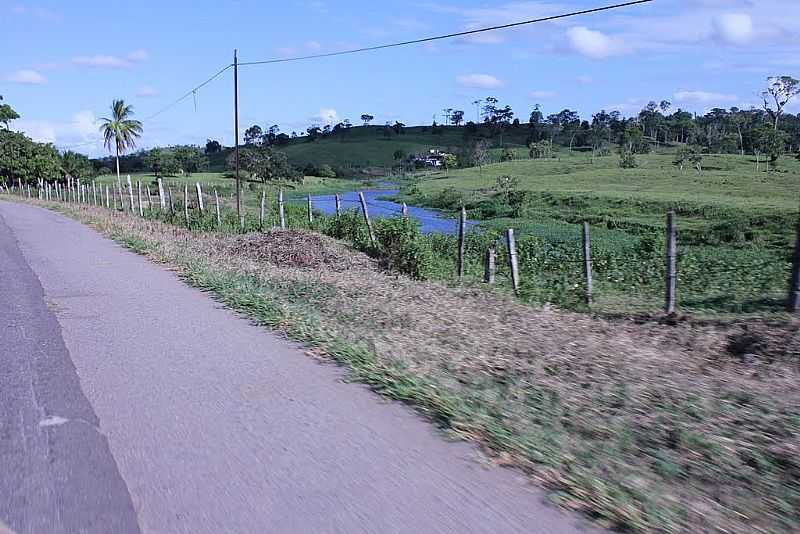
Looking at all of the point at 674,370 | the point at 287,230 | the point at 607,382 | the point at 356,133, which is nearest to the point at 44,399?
the point at 607,382

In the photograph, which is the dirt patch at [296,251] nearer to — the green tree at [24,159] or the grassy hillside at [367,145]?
the green tree at [24,159]

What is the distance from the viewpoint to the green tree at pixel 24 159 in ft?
198

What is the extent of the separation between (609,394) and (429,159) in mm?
122022

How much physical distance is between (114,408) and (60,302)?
527 cm

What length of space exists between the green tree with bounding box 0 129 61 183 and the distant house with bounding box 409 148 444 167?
207 feet

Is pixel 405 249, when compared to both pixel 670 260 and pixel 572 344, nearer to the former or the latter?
pixel 670 260

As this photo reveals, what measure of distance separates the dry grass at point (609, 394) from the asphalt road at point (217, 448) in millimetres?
333

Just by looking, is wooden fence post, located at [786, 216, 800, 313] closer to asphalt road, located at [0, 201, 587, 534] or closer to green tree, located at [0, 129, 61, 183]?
asphalt road, located at [0, 201, 587, 534]

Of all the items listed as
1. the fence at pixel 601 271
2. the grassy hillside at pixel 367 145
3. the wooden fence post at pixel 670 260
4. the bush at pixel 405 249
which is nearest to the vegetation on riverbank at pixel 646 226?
the fence at pixel 601 271

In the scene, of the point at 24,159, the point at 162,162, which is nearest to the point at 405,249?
the point at 24,159

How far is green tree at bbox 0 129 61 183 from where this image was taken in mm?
60500

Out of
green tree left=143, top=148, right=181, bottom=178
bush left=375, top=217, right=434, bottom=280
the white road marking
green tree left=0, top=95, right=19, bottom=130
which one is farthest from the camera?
green tree left=143, top=148, right=181, bottom=178

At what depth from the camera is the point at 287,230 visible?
19.1 m

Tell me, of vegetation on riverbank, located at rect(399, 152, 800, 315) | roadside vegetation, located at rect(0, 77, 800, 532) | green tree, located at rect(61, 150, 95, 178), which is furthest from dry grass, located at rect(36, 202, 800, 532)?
green tree, located at rect(61, 150, 95, 178)
